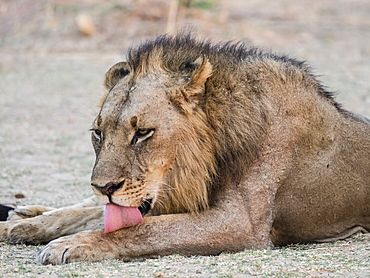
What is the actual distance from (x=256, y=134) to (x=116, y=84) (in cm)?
92

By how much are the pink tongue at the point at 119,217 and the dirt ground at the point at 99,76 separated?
11.0 inches

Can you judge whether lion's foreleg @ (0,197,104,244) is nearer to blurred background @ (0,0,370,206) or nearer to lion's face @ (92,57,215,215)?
lion's face @ (92,57,215,215)

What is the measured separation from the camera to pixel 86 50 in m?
15.7

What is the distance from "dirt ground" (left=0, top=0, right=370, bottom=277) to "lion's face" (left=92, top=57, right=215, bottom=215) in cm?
41

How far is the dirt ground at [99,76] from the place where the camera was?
12.3 ft

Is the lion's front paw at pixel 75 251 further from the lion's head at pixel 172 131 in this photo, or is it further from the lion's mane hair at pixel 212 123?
the lion's mane hair at pixel 212 123

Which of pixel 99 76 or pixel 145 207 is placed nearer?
pixel 145 207

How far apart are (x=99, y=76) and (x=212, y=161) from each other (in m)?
9.54

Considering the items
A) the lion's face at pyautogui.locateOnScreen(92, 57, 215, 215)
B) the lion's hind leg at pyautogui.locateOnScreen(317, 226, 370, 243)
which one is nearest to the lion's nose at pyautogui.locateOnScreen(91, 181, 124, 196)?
the lion's face at pyautogui.locateOnScreen(92, 57, 215, 215)

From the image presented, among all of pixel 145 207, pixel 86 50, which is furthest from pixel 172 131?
pixel 86 50

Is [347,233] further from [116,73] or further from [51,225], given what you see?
[51,225]

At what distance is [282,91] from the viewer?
450cm

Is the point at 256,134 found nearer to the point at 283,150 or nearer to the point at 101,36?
the point at 283,150

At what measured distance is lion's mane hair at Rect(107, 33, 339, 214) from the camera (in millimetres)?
4207
